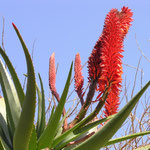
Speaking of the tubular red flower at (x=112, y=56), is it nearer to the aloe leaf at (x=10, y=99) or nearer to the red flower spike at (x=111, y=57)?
the red flower spike at (x=111, y=57)

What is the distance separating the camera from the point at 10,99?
1.17 metres

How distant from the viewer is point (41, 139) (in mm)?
1141

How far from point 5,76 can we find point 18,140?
0.34m

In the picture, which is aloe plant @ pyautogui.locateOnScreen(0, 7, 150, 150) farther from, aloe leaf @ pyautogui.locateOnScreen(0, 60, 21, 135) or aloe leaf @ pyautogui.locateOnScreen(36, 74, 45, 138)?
aloe leaf @ pyautogui.locateOnScreen(36, 74, 45, 138)

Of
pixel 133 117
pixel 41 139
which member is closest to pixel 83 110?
pixel 41 139

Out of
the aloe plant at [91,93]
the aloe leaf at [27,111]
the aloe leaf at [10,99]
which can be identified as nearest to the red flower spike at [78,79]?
the aloe plant at [91,93]

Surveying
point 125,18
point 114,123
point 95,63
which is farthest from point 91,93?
point 125,18

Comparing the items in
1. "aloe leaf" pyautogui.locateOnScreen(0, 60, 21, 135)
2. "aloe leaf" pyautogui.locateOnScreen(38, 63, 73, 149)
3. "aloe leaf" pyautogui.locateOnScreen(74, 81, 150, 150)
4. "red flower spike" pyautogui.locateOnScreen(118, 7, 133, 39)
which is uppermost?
"red flower spike" pyautogui.locateOnScreen(118, 7, 133, 39)

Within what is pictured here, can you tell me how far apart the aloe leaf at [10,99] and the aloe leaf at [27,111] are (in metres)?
0.20

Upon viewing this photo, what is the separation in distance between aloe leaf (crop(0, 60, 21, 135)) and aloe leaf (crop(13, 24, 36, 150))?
20 centimetres

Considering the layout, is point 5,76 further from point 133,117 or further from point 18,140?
point 133,117

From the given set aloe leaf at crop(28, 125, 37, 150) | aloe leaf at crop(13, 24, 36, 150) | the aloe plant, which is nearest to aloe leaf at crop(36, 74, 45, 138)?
the aloe plant

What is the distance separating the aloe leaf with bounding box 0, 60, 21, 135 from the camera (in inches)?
45.0

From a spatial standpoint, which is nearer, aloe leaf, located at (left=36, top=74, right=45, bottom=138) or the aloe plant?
the aloe plant
